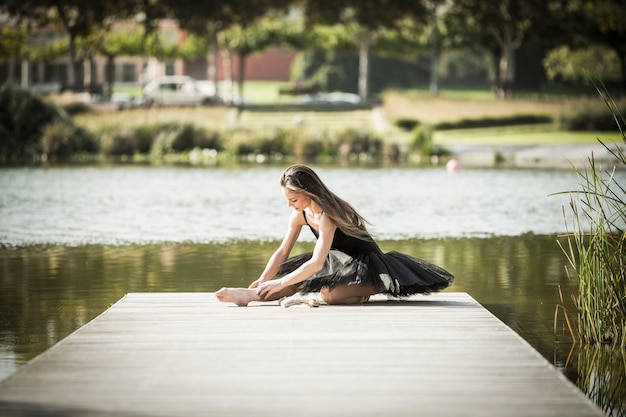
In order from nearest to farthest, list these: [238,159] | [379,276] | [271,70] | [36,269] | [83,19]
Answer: [379,276]
[36,269]
[238,159]
[83,19]
[271,70]

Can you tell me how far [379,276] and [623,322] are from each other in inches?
60.0

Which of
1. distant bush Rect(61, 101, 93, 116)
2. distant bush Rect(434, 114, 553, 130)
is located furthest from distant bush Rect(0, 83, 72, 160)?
distant bush Rect(434, 114, 553, 130)


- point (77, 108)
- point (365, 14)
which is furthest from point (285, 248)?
point (365, 14)

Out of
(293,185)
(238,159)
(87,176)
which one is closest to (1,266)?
(293,185)

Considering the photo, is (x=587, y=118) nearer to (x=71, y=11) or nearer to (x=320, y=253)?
(x=71, y=11)

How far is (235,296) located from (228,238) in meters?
5.93

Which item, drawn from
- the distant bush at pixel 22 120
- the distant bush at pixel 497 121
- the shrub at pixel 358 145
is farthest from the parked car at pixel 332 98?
the distant bush at pixel 22 120

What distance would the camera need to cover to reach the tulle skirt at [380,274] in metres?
7.25

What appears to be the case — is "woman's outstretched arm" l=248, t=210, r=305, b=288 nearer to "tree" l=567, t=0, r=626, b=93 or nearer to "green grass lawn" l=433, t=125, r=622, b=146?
"green grass lawn" l=433, t=125, r=622, b=146

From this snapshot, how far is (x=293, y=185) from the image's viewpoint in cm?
702

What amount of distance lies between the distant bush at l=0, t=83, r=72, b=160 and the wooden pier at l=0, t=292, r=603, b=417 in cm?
2363

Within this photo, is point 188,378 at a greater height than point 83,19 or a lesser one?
lesser

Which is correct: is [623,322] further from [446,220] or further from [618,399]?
[446,220]

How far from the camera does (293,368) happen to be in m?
5.22
